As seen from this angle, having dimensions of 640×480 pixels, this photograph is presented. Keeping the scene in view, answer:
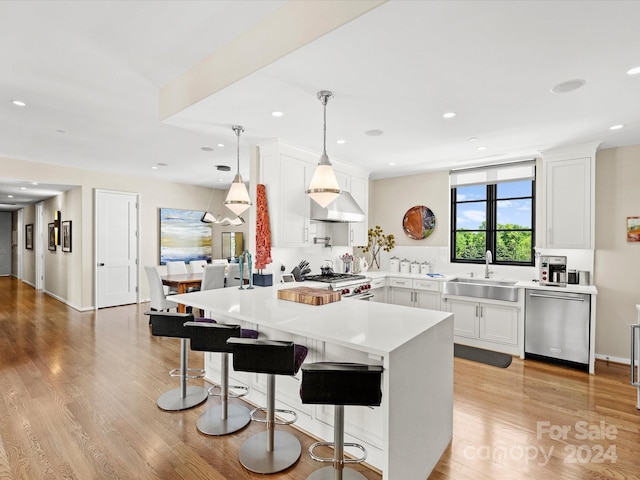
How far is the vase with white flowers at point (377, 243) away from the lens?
600cm

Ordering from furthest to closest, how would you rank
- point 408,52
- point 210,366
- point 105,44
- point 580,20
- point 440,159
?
point 440,159
point 210,366
point 105,44
point 408,52
point 580,20

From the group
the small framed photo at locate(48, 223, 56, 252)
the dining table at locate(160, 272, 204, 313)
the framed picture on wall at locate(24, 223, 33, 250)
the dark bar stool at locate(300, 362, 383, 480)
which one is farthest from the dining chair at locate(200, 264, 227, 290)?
the framed picture on wall at locate(24, 223, 33, 250)

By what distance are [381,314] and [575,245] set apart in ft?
10.5

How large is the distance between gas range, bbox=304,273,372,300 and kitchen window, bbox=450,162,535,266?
5.55 feet

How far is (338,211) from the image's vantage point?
439 cm

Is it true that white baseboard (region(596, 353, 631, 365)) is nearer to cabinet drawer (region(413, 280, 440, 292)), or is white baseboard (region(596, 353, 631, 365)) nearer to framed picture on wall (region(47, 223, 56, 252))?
cabinet drawer (region(413, 280, 440, 292))

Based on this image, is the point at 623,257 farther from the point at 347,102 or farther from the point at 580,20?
the point at 347,102

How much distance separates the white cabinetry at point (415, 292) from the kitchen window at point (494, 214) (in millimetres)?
869

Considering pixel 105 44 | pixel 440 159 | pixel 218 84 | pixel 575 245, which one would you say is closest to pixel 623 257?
pixel 575 245

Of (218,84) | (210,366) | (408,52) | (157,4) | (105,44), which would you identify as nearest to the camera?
(157,4)

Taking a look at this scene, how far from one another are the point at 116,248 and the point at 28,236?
5.66m

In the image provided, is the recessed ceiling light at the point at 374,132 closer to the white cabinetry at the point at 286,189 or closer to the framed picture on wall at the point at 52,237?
the white cabinetry at the point at 286,189

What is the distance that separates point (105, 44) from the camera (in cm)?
229

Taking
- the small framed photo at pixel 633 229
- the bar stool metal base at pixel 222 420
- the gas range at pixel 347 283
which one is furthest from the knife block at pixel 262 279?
the small framed photo at pixel 633 229
